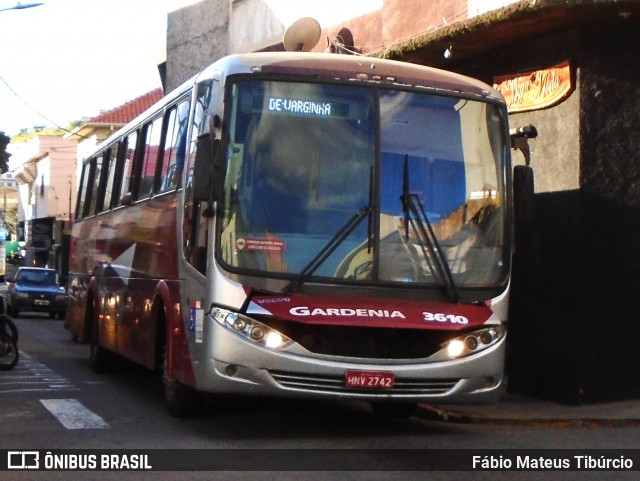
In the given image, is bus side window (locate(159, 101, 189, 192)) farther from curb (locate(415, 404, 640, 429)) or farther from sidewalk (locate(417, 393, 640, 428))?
curb (locate(415, 404, 640, 429))

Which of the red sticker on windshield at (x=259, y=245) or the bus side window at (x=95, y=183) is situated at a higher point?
the bus side window at (x=95, y=183)

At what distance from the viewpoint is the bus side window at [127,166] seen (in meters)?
14.5

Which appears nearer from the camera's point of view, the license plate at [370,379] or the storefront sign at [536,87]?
the license plate at [370,379]

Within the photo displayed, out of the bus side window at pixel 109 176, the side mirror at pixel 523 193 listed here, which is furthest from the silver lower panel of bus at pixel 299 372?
the bus side window at pixel 109 176

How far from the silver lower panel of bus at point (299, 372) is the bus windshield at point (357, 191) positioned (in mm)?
613

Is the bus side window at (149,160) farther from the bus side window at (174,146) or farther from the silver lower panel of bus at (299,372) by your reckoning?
the silver lower panel of bus at (299,372)

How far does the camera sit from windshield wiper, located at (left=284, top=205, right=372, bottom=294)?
31.8ft

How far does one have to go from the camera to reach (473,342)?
10.1 meters

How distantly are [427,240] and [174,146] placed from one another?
327 centimetres

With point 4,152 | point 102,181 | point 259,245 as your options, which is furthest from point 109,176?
point 4,152

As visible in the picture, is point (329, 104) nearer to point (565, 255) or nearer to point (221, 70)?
point (221, 70)

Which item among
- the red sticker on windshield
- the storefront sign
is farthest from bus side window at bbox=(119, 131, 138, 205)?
the red sticker on windshield

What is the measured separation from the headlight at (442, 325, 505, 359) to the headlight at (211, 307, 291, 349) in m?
1.40

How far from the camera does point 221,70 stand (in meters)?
10.3
